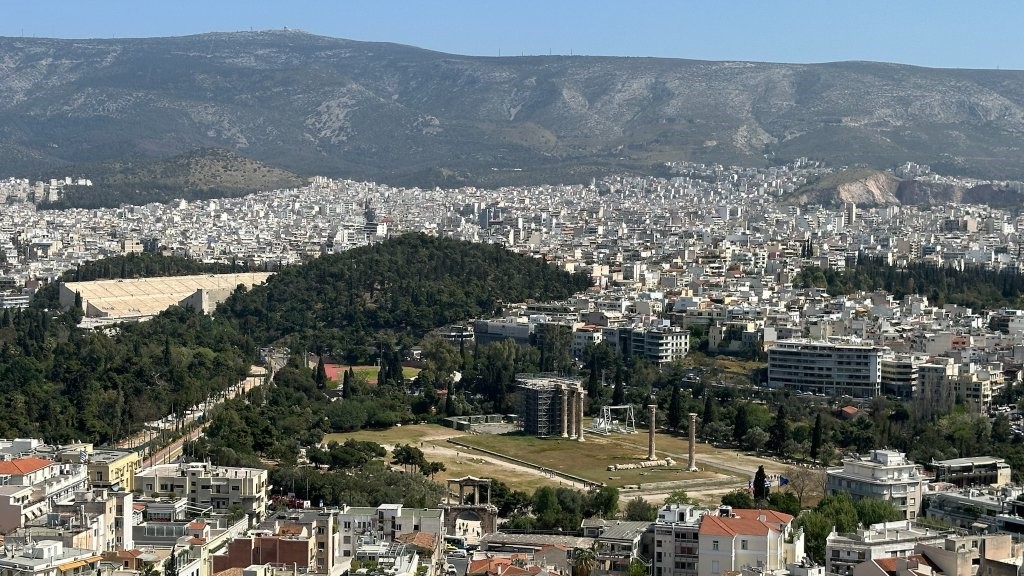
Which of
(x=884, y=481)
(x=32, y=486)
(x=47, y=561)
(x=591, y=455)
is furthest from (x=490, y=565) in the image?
(x=591, y=455)

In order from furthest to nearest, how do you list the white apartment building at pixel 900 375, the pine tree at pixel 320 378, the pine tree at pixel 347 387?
the pine tree at pixel 320 378
the white apartment building at pixel 900 375
the pine tree at pixel 347 387

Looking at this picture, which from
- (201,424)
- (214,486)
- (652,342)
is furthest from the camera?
(652,342)

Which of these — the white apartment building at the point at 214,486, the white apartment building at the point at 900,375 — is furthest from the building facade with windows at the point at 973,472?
the white apartment building at the point at 900,375

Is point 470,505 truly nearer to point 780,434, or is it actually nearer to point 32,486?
point 32,486

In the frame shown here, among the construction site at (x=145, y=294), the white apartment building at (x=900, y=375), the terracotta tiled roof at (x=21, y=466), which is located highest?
the construction site at (x=145, y=294)

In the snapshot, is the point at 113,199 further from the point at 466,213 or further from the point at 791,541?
the point at 791,541

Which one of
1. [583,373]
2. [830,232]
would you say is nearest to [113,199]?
[830,232]

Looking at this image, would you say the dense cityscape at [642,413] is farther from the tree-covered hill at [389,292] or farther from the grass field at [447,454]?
the tree-covered hill at [389,292]
